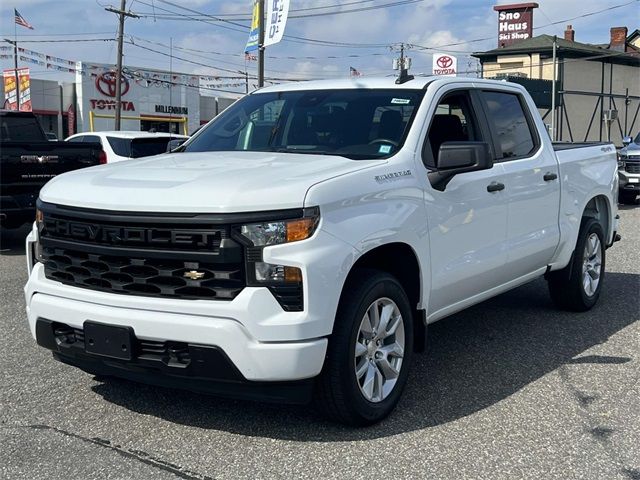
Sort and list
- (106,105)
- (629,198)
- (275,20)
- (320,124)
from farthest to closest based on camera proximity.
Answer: (106,105), (275,20), (629,198), (320,124)

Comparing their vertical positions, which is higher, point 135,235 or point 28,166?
point 28,166

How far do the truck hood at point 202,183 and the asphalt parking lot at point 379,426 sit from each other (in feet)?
3.99

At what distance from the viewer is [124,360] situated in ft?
11.9

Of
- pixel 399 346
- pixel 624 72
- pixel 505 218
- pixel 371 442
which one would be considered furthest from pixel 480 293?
pixel 624 72

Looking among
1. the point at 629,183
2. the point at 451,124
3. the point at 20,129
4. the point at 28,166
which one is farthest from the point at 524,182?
the point at 629,183

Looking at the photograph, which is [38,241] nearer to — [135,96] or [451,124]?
[451,124]

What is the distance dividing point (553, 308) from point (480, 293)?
6.76ft

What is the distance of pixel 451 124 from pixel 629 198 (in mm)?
14157

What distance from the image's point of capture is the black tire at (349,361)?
3.69 m

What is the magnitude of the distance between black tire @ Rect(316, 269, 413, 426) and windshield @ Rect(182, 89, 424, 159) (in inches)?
33.9

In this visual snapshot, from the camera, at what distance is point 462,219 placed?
468 cm

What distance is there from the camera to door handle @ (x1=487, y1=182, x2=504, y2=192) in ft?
16.3

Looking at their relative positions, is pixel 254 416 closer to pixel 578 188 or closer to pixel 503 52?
pixel 578 188

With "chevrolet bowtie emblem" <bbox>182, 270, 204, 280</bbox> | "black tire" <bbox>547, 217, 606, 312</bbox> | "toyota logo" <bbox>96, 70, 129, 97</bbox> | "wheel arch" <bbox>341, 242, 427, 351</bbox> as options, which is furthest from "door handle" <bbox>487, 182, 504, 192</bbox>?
"toyota logo" <bbox>96, 70, 129, 97</bbox>
